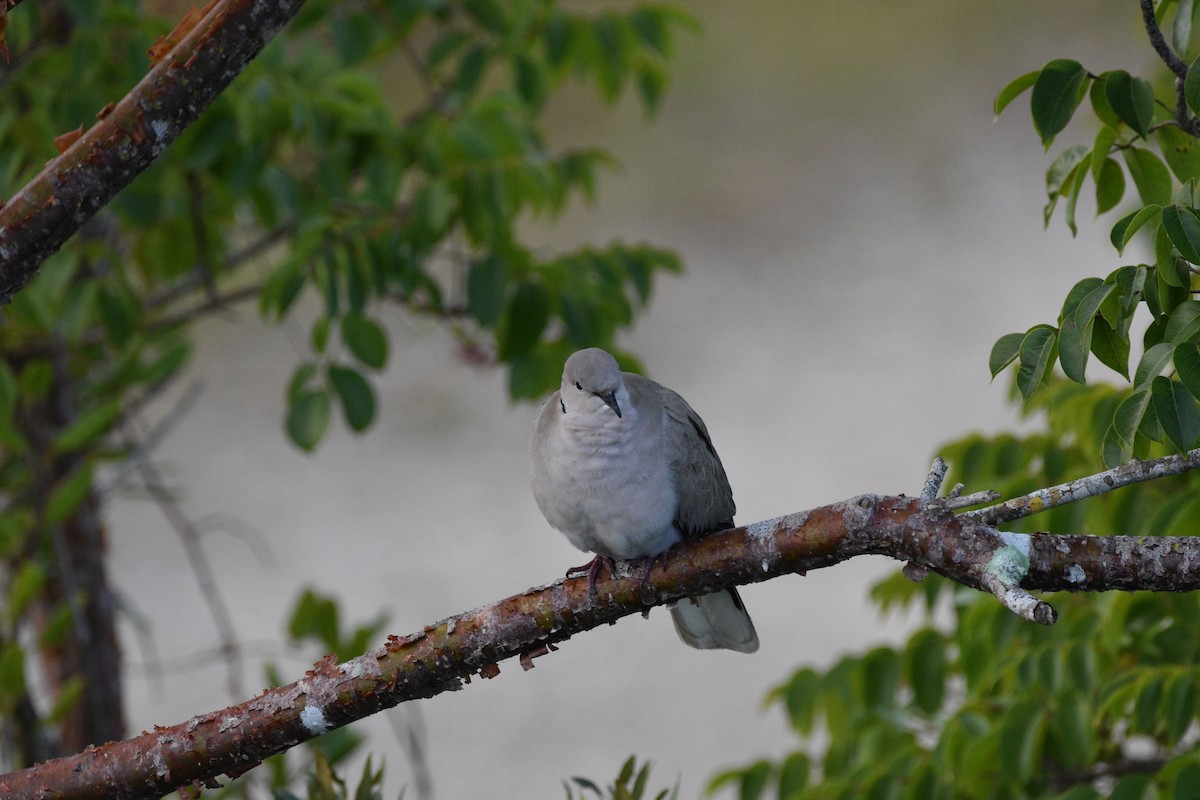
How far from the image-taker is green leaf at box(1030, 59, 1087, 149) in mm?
1350

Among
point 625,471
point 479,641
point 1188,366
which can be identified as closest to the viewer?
point 1188,366

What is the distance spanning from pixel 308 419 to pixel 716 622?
3.19 feet

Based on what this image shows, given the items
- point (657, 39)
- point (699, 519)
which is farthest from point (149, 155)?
point (657, 39)

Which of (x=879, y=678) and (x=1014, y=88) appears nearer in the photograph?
(x=1014, y=88)

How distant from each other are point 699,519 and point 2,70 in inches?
81.1

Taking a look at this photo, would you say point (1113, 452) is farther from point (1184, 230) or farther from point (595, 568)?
point (595, 568)

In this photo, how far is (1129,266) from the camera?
1.24m

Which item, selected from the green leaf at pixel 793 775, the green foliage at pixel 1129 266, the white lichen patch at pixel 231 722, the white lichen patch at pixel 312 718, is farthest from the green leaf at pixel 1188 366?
the green leaf at pixel 793 775

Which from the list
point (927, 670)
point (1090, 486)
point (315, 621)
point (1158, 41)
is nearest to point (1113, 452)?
point (1090, 486)

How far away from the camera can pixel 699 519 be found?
1.76 m

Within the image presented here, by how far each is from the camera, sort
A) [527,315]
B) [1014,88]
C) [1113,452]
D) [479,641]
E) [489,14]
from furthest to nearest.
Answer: [489,14], [527,315], [479,641], [1014,88], [1113,452]

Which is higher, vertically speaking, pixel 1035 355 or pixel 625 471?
pixel 625 471

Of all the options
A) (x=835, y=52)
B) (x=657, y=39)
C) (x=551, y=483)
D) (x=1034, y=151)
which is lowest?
(x=551, y=483)

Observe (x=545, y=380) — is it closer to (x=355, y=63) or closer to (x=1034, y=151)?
(x=355, y=63)
